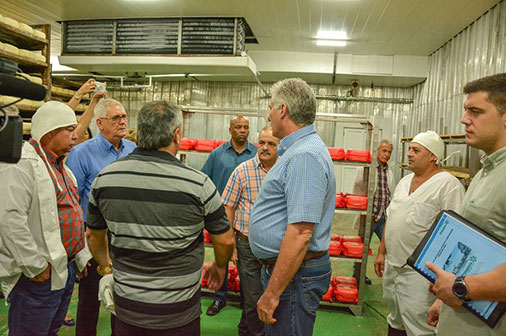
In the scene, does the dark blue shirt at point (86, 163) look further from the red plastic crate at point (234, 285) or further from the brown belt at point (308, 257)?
the red plastic crate at point (234, 285)

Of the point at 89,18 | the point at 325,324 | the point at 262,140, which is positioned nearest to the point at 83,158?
the point at 262,140

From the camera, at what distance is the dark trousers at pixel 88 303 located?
99.4 inches

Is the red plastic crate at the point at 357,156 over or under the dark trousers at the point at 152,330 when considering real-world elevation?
over

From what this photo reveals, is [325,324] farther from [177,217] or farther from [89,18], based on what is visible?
[89,18]

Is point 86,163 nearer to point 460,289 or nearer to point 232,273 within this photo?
point 232,273

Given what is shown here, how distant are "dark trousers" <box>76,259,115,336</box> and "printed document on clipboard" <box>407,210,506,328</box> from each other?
222cm

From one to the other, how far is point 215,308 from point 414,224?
2.30 metres

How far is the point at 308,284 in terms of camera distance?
5.47ft

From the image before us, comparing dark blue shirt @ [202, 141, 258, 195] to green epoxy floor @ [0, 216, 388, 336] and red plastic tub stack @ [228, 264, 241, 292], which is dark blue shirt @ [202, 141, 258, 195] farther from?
green epoxy floor @ [0, 216, 388, 336]

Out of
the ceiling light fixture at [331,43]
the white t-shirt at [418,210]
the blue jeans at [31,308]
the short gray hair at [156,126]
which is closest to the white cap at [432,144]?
the white t-shirt at [418,210]

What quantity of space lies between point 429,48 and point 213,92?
5145 mm

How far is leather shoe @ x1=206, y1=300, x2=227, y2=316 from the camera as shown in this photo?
366 centimetres

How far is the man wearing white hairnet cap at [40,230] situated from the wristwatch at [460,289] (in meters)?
2.09

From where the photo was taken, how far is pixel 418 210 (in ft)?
8.51
